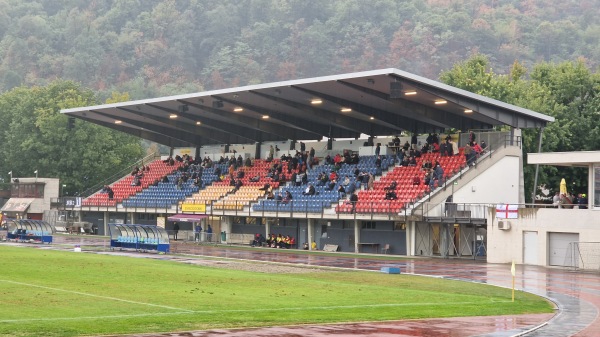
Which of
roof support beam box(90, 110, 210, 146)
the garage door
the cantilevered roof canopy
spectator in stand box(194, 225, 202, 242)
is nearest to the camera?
the garage door

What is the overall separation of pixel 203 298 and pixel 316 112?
42158 millimetres

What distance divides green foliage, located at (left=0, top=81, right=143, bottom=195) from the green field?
2471 inches

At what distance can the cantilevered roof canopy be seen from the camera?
5812 centimetres

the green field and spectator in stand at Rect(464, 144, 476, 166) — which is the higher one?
spectator in stand at Rect(464, 144, 476, 166)

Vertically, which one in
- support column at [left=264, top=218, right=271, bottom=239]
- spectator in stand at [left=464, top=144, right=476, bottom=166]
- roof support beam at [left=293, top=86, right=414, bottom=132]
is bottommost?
support column at [left=264, top=218, right=271, bottom=239]

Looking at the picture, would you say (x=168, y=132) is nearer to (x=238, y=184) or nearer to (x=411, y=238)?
(x=238, y=184)

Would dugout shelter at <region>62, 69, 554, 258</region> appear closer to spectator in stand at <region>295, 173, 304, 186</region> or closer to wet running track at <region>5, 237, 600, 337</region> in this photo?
spectator in stand at <region>295, 173, 304, 186</region>

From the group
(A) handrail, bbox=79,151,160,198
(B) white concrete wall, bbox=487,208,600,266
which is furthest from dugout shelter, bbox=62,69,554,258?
(A) handrail, bbox=79,151,160,198

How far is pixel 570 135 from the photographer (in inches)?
3000

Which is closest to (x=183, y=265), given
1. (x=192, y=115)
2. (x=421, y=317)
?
(x=421, y=317)

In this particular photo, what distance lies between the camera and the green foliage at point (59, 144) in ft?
338

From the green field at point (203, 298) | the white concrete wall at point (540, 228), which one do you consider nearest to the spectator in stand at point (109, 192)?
the white concrete wall at point (540, 228)

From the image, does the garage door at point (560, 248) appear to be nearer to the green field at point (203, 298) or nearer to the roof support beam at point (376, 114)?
the green field at point (203, 298)

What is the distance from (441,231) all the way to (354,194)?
236 inches
